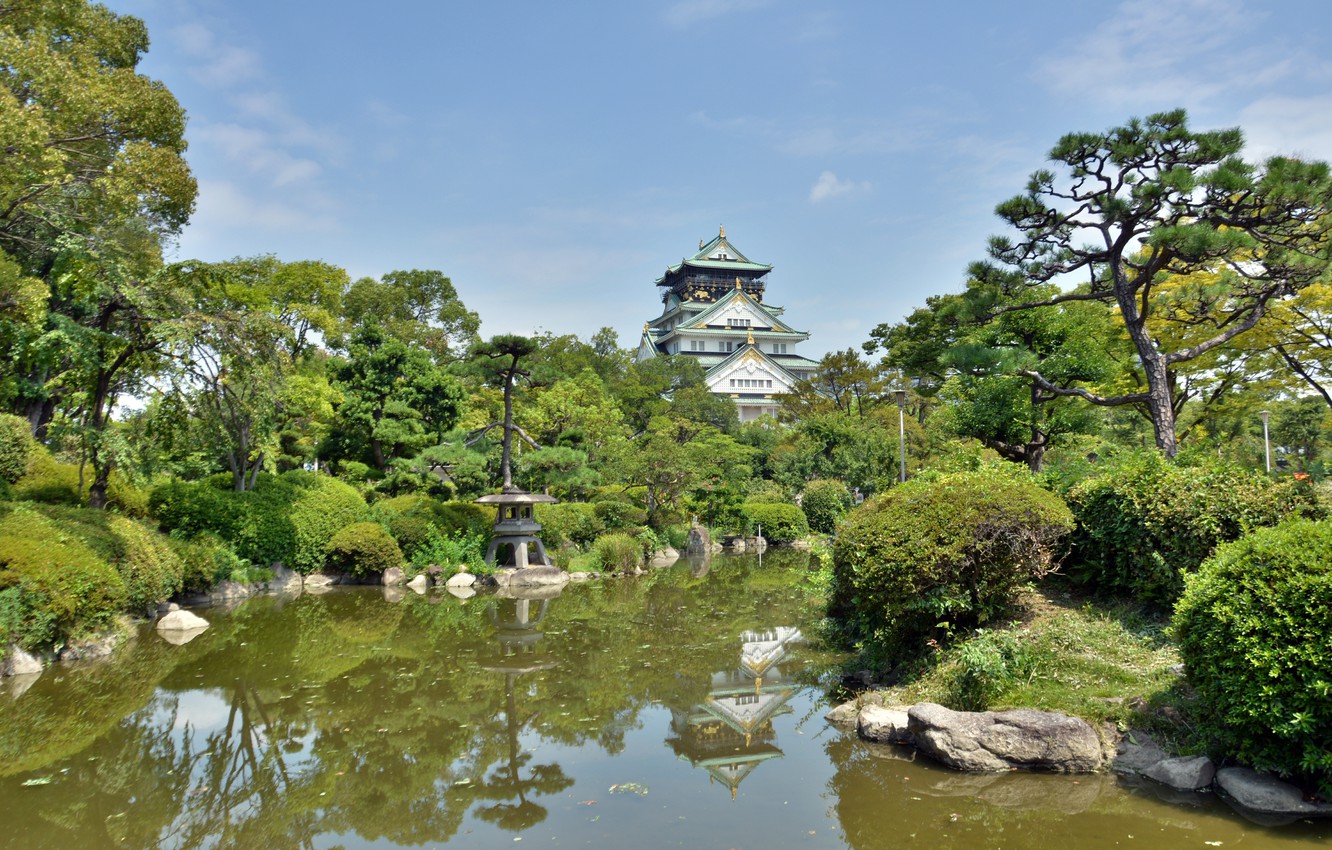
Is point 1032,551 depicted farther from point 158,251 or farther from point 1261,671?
point 158,251

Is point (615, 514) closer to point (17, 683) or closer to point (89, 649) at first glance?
point (89, 649)

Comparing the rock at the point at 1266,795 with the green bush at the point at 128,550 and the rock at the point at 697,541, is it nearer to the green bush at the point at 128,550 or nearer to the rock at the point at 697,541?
the green bush at the point at 128,550

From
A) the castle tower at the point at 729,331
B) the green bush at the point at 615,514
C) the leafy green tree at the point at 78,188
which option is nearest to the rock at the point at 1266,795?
the leafy green tree at the point at 78,188

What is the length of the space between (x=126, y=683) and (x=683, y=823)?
6.39m

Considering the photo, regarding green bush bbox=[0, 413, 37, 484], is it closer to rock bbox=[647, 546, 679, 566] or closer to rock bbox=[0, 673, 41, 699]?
rock bbox=[0, 673, 41, 699]

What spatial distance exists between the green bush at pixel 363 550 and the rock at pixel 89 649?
5.73 meters

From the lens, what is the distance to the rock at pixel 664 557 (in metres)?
A: 19.0

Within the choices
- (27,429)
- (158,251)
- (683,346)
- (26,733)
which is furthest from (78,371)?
(683,346)

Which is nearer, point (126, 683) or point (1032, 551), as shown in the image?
point (1032, 551)

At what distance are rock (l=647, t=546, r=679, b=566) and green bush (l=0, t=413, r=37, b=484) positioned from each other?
459 inches

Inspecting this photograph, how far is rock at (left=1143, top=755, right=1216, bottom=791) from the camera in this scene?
464cm

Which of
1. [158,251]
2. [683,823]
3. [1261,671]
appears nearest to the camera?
[1261,671]

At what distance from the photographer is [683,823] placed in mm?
4543

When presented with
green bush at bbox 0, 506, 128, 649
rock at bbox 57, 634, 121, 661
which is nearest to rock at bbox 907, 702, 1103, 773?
green bush at bbox 0, 506, 128, 649
